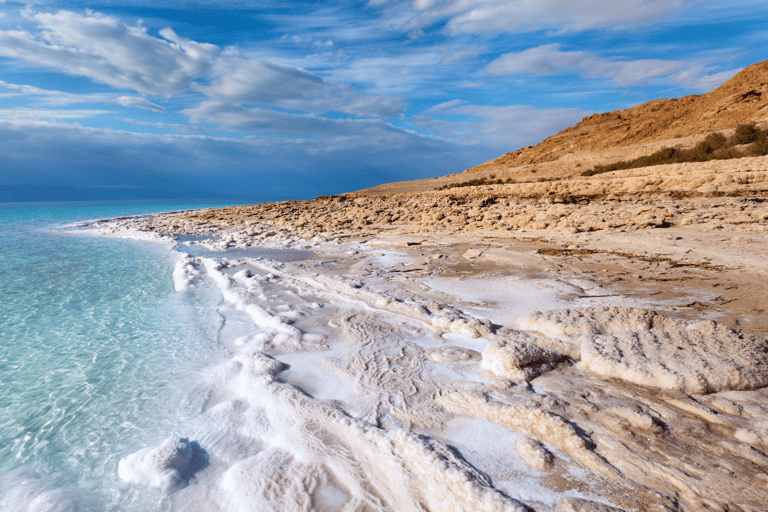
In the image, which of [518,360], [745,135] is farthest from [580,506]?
[745,135]

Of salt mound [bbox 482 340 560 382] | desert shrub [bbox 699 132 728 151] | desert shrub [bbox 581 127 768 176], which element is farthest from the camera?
desert shrub [bbox 699 132 728 151]

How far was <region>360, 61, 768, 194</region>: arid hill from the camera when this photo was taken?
20172 millimetres

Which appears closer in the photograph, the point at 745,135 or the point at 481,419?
the point at 481,419

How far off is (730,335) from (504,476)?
240cm

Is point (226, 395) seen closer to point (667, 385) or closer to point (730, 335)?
point (667, 385)

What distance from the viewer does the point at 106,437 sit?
2.51 metres

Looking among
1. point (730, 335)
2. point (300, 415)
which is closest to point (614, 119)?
point (730, 335)

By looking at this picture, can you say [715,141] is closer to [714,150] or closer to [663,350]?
[714,150]

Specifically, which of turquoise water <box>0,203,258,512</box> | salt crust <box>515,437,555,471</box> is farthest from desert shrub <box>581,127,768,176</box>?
turquoise water <box>0,203,258,512</box>

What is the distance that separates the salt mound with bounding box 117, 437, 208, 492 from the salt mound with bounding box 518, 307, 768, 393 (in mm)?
3025

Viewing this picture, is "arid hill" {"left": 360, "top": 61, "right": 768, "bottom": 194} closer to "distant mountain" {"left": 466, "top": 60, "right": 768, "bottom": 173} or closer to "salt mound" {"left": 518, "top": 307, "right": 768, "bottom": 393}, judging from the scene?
"distant mountain" {"left": 466, "top": 60, "right": 768, "bottom": 173}

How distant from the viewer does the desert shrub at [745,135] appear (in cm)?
1576

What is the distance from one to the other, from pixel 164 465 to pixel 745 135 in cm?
2422

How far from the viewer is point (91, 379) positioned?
3.29 meters
